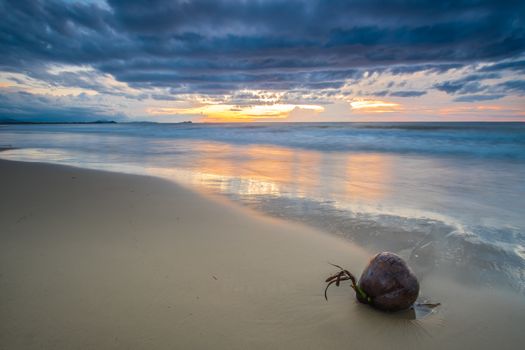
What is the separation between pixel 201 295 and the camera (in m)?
2.14

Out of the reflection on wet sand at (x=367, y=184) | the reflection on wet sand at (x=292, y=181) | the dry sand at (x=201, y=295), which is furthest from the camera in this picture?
the reflection on wet sand at (x=292, y=181)

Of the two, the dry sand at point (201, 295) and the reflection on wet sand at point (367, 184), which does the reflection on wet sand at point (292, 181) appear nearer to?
the reflection on wet sand at point (367, 184)

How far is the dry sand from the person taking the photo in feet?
5.75

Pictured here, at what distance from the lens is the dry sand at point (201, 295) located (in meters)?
1.75

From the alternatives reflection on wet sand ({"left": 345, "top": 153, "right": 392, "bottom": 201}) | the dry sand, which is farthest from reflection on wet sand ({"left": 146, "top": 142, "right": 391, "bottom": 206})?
the dry sand

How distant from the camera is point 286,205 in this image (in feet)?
14.8

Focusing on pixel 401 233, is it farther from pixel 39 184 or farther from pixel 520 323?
pixel 39 184

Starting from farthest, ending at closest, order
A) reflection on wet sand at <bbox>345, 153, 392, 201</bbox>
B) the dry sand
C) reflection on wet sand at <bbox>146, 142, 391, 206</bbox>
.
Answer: reflection on wet sand at <bbox>146, 142, 391, 206</bbox> < reflection on wet sand at <bbox>345, 153, 392, 201</bbox> < the dry sand

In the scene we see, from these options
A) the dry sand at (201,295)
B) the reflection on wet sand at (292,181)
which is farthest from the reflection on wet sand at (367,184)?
the dry sand at (201,295)

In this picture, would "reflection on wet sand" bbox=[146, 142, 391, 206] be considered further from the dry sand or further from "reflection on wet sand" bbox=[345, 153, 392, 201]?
the dry sand

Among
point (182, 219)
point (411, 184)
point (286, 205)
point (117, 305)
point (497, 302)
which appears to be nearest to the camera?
point (117, 305)

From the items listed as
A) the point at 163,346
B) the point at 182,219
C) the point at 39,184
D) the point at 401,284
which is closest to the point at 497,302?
the point at 401,284

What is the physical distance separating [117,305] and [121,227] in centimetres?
160

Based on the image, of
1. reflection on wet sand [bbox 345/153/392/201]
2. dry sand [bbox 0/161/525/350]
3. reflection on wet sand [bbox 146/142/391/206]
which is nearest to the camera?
dry sand [bbox 0/161/525/350]
